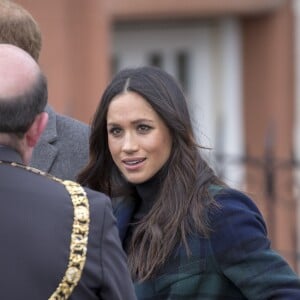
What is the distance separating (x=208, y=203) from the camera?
3.25 metres

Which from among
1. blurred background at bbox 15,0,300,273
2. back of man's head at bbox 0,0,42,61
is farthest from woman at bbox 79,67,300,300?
blurred background at bbox 15,0,300,273

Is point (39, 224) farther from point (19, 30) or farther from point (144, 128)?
point (19, 30)

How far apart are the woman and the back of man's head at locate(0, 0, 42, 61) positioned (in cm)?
26

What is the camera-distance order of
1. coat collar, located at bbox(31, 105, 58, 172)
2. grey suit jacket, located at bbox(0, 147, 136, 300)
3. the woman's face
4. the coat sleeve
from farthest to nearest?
coat collar, located at bbox(31, 105, 58, 172), the woman's face, the coat sleeve, grey suit jacket, located at bbox(0, 147, 136, 300)

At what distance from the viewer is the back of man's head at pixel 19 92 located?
2.53 metres

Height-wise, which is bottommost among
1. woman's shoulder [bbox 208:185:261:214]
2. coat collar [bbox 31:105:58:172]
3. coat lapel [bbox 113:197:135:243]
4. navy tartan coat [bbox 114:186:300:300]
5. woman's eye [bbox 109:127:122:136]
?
navy tartan coat [bbox 114:186:300:300]

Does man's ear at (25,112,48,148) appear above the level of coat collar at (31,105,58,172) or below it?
above

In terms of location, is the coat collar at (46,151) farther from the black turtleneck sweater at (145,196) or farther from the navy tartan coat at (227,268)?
Answer: the navy tartan coat at (227,268)

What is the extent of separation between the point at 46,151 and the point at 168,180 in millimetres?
484

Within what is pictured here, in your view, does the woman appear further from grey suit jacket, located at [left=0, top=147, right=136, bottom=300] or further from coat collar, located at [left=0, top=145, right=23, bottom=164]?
coat collar, located at [left=0, top=145, right=23, bottom=164]

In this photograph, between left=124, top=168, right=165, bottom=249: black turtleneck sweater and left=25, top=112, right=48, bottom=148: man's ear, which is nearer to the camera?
left=25, top=112, right=48, bottom=148: man's ear

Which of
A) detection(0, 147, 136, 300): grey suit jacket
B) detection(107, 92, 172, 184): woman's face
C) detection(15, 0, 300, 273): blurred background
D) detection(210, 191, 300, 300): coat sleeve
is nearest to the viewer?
detection(0, 147, 136, 300): grey suit jacket

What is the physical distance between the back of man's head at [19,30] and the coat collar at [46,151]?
33 cm

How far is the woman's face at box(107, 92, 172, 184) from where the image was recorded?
3342mm
